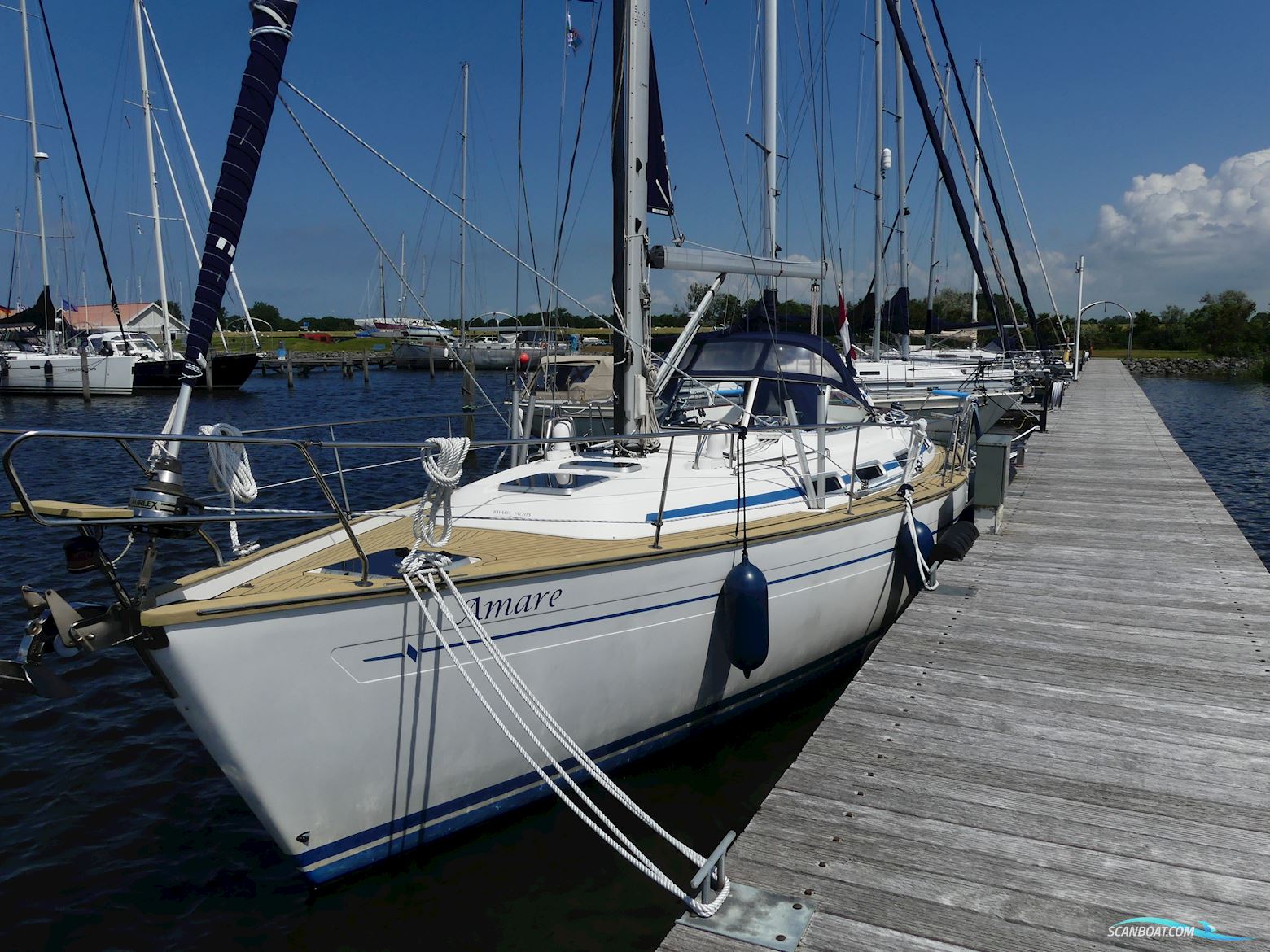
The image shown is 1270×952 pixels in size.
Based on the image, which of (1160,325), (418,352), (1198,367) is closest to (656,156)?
(418,352)

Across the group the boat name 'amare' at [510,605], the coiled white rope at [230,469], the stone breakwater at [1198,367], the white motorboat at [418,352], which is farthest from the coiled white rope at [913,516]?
the stone breakwater at [1198,367]

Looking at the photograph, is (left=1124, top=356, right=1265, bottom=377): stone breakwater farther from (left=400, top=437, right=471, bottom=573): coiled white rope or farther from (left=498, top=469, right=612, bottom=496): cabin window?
(left=400, top=437, right=471, bottom=573): coiled white rope

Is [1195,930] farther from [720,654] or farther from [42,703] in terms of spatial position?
[42,703]

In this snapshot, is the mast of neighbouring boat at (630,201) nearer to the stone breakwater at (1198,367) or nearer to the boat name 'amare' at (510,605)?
the boat name 'amare' at (510,605)

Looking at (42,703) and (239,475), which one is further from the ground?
(239,475)

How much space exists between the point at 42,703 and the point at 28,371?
3651 cm

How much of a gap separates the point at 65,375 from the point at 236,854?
3877 centimetres

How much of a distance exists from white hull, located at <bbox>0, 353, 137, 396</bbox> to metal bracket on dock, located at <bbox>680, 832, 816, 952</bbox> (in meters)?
40.0

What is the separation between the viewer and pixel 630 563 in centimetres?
502

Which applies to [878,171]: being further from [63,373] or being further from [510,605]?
[63,373]

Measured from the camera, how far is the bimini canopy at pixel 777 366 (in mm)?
7879

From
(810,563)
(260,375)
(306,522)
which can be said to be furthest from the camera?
(260,375)

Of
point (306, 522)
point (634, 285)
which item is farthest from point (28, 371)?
point (634, 285)

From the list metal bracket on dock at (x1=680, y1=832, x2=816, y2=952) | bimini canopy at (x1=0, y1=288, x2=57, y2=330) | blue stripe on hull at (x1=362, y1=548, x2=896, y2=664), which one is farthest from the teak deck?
bimini canopy at (x1=0, y1=288, x2=57, y2=330)
